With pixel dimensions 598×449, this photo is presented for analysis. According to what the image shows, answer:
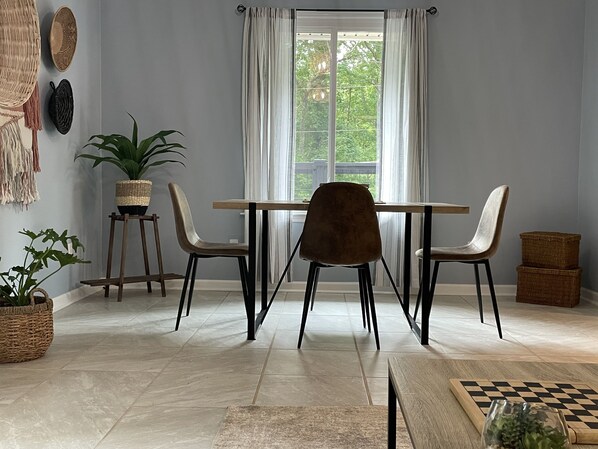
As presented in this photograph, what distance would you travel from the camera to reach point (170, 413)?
7.41 feet

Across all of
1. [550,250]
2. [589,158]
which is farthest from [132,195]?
[589,158]

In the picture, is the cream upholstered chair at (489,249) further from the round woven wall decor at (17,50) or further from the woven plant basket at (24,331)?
the round woven wall decor at (17,50)

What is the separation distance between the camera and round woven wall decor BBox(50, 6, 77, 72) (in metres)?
4.04

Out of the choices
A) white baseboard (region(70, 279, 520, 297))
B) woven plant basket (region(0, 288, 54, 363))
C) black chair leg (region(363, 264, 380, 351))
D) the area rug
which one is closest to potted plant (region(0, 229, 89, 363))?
woven plant basket (region(0, 288, 54, 363))

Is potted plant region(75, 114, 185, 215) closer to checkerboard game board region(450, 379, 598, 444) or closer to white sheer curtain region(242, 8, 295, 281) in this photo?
white sheer curtain region(242, 8, 295, 281)

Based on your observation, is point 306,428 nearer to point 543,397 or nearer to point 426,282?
point 543,397

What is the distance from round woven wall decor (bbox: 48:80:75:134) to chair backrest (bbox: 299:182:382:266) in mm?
1952

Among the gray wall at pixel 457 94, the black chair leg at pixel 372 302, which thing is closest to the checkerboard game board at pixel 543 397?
the black chair leg at pixel 372 302

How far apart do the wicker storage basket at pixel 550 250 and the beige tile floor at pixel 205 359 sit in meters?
0.35

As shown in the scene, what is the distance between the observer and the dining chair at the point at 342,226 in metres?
3.15

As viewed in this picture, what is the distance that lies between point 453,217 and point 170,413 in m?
3.32

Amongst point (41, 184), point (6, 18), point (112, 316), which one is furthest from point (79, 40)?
point (112, 316)

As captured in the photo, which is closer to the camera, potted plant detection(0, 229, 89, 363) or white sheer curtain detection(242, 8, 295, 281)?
potted plant detection(0, 229, 89, 363)

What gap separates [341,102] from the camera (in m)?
5.03
